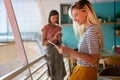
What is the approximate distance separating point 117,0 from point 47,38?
2.98m

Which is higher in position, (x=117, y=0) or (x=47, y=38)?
(x=117, y=0)

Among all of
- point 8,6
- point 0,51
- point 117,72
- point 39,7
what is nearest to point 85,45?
point 117,72

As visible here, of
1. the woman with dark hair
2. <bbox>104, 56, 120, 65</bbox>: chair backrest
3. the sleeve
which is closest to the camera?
the sleeve

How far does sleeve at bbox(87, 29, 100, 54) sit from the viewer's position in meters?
1.36

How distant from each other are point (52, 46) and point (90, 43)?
129 centimetres

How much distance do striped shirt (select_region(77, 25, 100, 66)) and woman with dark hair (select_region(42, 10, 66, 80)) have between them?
116 cm

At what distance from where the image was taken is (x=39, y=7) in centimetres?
398

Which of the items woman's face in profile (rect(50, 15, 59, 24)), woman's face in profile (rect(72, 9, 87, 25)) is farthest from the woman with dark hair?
woman's face in profile (rect(72, 9, 87, 25))

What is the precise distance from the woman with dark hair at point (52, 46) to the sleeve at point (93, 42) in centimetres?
120

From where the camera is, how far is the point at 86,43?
1.42 meters

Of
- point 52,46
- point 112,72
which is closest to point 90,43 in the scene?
point 112,72

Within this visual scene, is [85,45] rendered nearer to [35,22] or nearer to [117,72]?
[117,72]

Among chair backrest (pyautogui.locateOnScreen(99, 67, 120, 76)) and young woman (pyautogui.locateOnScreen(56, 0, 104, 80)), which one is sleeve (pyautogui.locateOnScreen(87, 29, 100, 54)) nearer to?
young woman (pyautogui.locateOnScreen(56, 0, 104, 80))

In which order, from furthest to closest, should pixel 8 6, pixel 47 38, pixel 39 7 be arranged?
pixel 39 7 < pixel 47 38 < pixel 8 6
